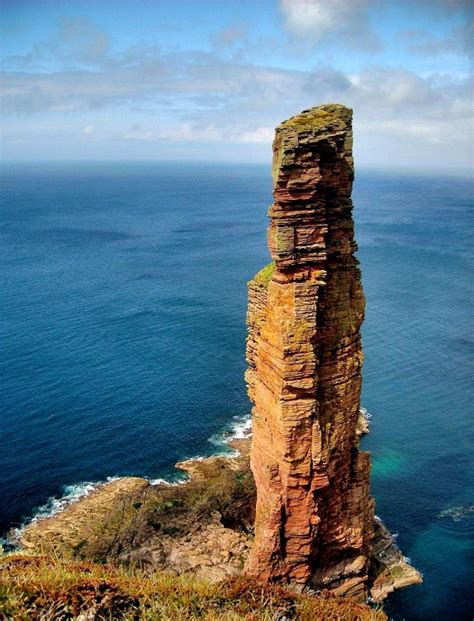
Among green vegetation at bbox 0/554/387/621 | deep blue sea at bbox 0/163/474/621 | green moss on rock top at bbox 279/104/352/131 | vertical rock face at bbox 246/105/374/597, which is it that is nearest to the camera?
→ green vegetation at bbox 0/554/387/621

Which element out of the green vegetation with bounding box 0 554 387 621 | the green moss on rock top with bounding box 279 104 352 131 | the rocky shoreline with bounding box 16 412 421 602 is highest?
the green moss on rock top with bounding box 279 104 352 131

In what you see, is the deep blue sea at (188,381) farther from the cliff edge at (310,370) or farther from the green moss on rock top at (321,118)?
the green moss on rock top at (321,118)

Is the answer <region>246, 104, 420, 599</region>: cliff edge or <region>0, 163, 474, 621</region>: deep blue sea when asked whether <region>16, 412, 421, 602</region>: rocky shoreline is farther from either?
<region>246, 104, 420, 599</region>: cliff edge

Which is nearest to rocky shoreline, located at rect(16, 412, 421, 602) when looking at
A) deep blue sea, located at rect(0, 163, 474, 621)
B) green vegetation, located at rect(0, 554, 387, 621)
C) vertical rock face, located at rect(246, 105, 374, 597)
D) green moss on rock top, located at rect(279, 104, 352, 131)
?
deep blue sea, located at rect(0, 163, 474, 621)

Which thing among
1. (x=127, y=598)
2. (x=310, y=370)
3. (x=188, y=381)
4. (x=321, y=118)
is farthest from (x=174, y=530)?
(x=188, y=381)

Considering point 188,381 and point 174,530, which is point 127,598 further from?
point 188,381

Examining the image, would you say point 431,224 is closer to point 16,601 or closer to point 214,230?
point 214,230

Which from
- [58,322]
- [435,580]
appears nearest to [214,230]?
[58,322]
